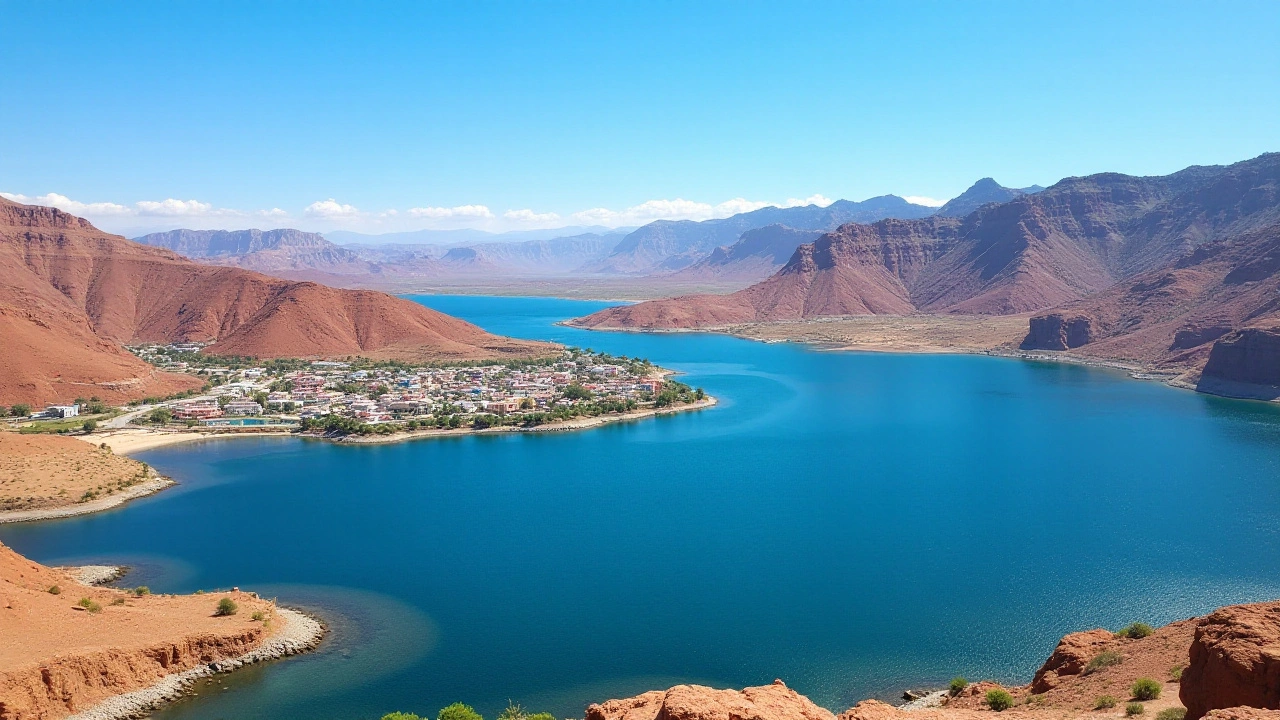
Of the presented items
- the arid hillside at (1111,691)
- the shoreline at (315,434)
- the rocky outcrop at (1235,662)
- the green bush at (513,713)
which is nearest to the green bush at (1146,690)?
the arid hillside at (1111,691)

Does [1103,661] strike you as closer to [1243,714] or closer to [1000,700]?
[1000,700]

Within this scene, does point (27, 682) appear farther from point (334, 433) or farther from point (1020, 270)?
point (1020, 270)

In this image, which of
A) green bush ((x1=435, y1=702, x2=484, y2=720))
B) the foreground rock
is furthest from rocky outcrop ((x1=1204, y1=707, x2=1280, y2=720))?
the foreground rock

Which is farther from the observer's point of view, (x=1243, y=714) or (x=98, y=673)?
(x=98, y=673)

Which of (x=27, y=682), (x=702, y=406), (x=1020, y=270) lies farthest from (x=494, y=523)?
(x=1020, y=270)

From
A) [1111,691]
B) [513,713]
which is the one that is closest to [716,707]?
[513,713]

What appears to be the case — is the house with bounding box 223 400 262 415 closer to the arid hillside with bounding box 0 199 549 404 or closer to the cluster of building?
the cluster of building

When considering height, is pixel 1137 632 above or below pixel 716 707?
below
